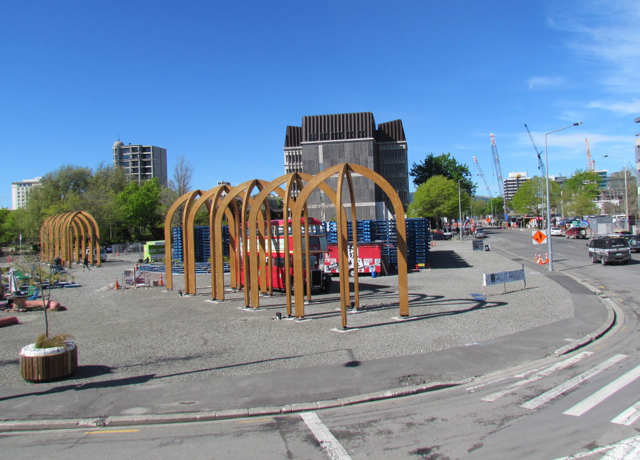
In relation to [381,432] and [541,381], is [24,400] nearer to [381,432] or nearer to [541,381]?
[381,432]

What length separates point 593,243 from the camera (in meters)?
29.2

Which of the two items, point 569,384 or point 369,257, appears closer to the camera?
point 569,384

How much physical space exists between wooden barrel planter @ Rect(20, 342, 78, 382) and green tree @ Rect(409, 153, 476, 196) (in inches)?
3769

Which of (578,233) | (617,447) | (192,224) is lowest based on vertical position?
(617,447)

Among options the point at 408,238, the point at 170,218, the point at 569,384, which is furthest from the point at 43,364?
the point at 408,238

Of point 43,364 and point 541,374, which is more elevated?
point 43,364

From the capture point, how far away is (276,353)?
1009cm

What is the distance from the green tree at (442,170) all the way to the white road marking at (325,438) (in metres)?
96.2

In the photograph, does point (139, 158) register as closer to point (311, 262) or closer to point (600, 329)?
point (311, 262)

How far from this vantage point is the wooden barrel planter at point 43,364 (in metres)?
8.31

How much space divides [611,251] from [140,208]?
2383 inches

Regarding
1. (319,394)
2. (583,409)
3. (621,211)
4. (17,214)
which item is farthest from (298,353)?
(621,211)

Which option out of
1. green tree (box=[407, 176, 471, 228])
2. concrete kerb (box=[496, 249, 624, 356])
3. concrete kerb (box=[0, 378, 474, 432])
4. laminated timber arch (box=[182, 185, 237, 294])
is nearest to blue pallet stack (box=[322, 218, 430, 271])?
laminated timber arch (box=[182, 185, 237, 294])

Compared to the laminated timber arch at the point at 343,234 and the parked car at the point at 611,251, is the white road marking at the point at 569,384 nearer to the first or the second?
the laminated timber arch at the point at 343,234
